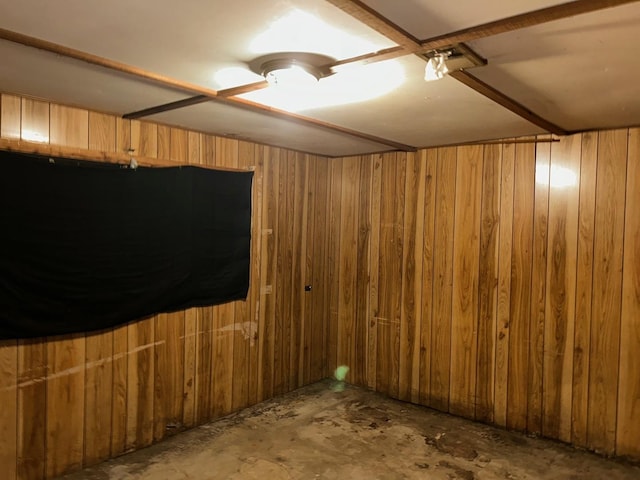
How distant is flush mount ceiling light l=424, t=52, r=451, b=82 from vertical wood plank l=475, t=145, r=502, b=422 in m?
1.91

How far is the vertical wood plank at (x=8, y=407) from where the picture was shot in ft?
7.78

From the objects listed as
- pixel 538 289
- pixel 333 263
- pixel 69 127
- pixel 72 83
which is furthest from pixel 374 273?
pixel 72 83

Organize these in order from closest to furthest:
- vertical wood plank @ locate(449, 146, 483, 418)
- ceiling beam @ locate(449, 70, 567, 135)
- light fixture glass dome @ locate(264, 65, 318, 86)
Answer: light fixture glass dome @ locate(264, 65, 318, 86), ceiling beam @ locate(449, 70, 567, 135), vertical wood plank @ locate(449, 146, 483, 418)

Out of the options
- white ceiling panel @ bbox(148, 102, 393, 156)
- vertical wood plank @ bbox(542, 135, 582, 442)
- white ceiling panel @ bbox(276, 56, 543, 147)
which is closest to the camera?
white ceiling panel @ bbox(276, 56, 543, 147)

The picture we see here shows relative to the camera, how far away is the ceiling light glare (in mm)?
1652

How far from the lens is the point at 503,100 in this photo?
225 cm

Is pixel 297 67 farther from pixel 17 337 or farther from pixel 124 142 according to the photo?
pixel 17 337

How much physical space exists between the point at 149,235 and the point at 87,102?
34.9 inches

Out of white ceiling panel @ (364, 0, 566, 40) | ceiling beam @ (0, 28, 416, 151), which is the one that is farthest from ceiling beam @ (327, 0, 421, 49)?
ceiling beam @ (0, 28, 416, 151)

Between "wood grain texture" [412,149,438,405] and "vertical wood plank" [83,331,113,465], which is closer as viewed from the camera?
"vertical wood plank" [83,331,113,465]

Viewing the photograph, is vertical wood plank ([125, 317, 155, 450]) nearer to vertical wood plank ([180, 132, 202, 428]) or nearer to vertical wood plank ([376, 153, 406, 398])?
vertical wood plank ([180, 132, 202, 428])

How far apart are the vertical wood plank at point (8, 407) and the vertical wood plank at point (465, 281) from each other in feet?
9.92

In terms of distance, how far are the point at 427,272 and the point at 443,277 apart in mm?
148

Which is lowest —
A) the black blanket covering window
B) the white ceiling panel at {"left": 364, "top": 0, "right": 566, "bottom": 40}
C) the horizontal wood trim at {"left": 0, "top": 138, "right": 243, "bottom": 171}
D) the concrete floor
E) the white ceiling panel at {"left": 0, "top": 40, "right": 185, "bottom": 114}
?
the concrete floor
